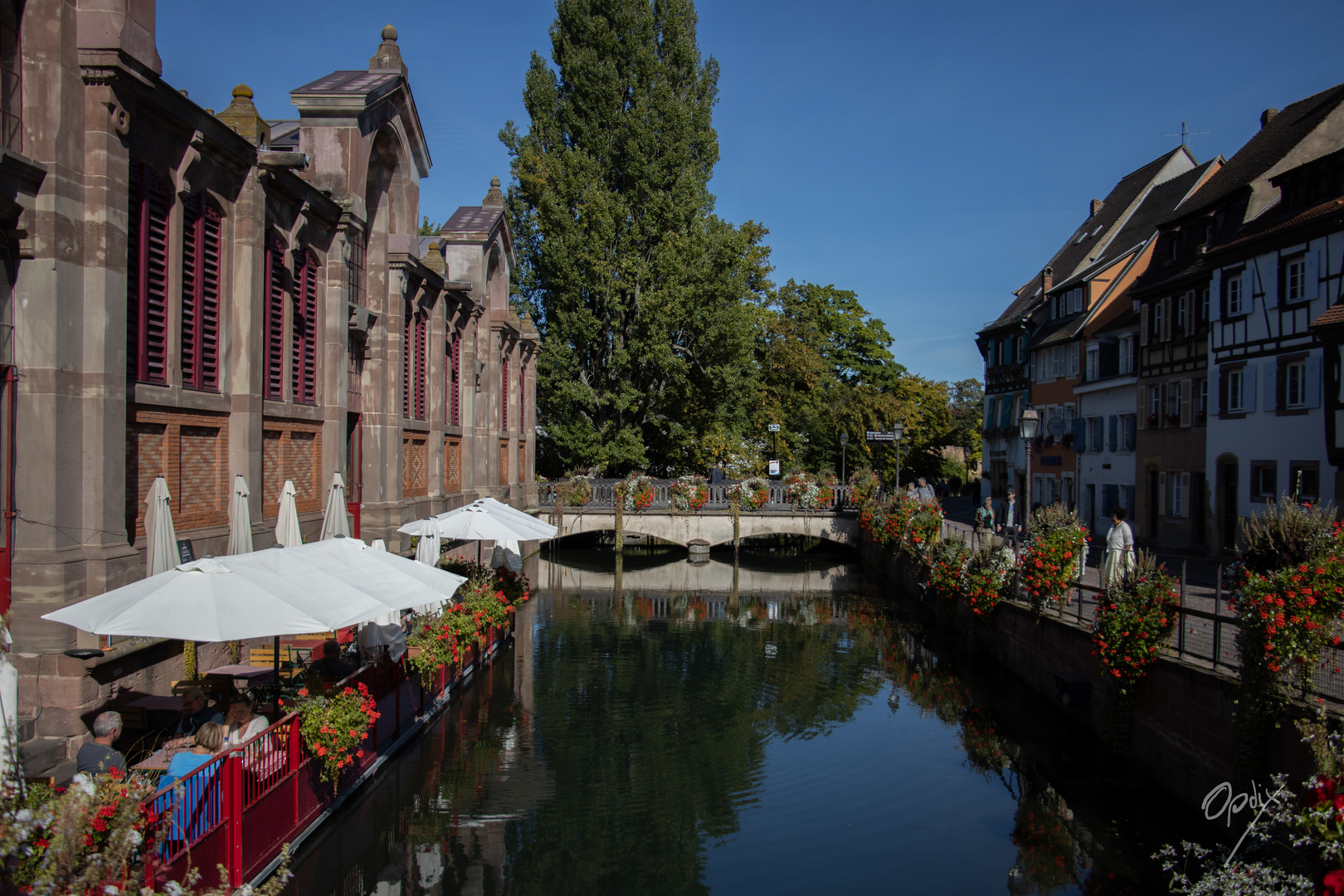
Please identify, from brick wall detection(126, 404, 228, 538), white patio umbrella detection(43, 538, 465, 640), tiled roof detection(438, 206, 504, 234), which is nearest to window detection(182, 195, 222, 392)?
brick wall detection(126, 404, 228, 538)

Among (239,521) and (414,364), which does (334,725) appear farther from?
(414,364)

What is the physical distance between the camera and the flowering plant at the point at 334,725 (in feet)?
26.8

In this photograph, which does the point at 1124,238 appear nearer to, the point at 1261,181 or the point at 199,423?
the point at 1261,181

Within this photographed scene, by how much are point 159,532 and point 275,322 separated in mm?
5332

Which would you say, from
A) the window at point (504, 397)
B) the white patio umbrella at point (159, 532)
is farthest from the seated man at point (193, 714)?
the window at point (504, 397)

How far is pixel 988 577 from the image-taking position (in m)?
17.1

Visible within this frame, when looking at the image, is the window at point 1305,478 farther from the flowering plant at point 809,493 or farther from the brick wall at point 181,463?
the brick wall at point 181,463

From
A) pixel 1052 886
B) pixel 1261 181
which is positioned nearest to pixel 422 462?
pixel 1052 886

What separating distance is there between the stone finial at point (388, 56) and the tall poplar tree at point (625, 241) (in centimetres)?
1664

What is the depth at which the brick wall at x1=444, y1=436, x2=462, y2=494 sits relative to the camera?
23672mm

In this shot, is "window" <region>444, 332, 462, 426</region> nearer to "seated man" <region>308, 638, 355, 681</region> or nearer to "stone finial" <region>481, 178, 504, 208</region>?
"stone finial" <region>481, 178, 504, 208</region>

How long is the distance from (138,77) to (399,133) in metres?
10.1

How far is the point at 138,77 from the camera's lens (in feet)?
29.9
